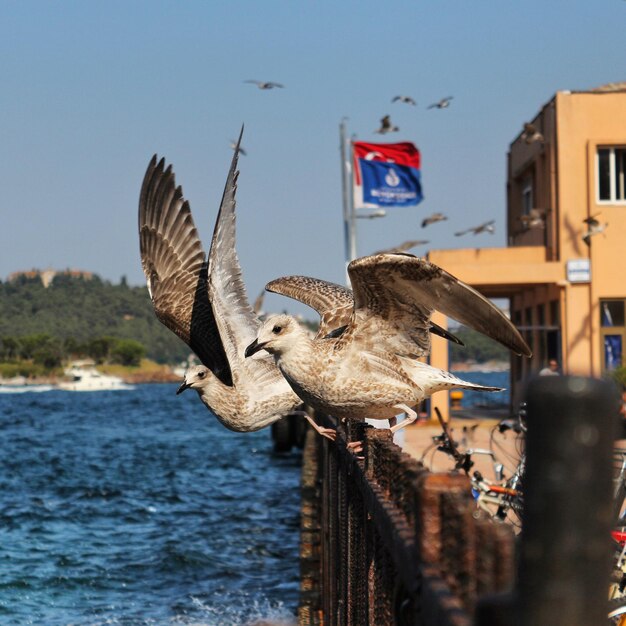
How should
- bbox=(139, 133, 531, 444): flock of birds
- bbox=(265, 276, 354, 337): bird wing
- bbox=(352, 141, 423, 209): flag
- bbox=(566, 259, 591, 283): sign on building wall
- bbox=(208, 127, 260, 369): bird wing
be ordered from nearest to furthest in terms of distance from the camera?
bbox=(139, 133, 531, 444): flock of birds
bbox=(265, 276, 354, 337): bird wing
bbox=(208, 127, 260, 369): bird wing
bbox=(566, 259, 591, 283): sign on building wall
bbox=(352, 141, 423, 209): flag

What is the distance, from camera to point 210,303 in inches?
394

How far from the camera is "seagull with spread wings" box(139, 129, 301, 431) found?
8.67 m

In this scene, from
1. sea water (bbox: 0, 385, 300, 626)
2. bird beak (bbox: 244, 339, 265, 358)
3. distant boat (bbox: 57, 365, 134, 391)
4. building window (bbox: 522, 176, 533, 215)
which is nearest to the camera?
bird beak (bbox: 244, 339, 265, 358)

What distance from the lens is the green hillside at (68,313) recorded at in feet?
564

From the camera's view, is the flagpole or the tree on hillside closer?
the flagpole

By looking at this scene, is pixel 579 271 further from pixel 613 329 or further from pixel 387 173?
pixel 387 173

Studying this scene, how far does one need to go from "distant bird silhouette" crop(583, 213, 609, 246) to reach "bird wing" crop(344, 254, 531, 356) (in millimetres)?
21191

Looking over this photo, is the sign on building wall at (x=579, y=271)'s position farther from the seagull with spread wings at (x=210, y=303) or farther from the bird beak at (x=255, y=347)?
the bird beak at (x=255, y=347)

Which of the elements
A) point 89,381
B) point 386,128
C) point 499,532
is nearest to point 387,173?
point 386,128

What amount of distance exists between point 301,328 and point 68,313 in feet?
606

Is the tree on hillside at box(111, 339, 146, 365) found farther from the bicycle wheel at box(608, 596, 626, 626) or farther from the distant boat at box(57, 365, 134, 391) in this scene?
the bicycle wheel at box(608, 596, 626, 626)

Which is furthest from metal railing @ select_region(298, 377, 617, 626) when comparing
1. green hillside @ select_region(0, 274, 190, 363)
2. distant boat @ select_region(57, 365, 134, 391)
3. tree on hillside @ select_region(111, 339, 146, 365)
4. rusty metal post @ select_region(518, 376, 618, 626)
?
tree on hillside @ select_region(111, 339, 146, 365)

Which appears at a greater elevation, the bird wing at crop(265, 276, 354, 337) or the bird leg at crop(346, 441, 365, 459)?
the bird wing at crop(265, 276, 354, 337)

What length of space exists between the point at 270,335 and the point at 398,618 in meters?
3.25
